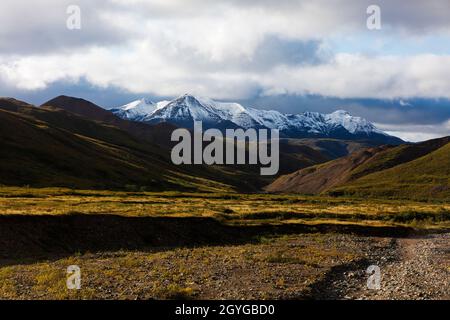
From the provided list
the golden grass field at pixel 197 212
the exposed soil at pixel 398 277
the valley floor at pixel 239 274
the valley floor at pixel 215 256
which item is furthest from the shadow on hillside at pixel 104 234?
the exposed soil at pixel 398 277

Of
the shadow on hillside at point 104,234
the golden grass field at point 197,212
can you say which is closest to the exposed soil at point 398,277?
the shadow on hillside at point 104,234

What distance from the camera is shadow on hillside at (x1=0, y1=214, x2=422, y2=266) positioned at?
54.6m

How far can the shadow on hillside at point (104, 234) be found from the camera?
54625 mm

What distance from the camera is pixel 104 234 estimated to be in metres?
62.7

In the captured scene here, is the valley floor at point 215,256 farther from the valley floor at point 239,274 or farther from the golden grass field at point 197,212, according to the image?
the golden grass field at point 197,212

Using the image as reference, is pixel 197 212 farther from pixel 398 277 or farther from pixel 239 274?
pixel 398 277

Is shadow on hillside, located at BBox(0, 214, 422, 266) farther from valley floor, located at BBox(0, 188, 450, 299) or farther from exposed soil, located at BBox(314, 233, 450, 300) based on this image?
exposed soil, located at BBox(314, 233, 450, 300)

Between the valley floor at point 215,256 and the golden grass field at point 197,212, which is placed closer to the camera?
the valley floor at point 215,256

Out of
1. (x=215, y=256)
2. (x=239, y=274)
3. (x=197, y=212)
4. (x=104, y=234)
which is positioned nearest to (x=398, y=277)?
(x=239, y=274)

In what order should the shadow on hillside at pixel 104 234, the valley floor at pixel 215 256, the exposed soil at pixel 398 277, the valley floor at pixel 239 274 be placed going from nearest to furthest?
1. the valley floor at pixel 239 274
2. the valley floor at pixel 215 256
3. the exposed soil at pixel 398 277
4. the shadow on hillside at pixel 104 234

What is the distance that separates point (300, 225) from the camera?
270ft

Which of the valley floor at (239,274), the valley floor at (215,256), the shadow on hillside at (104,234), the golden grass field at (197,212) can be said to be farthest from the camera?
the golden grass field at (197,212)

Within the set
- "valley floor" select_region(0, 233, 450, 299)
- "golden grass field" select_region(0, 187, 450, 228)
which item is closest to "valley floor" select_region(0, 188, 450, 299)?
"valley floor" select_region(0, 233, 450, 299)
